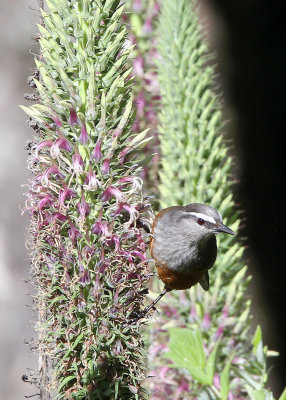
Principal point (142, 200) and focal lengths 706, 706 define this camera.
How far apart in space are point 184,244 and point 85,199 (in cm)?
66

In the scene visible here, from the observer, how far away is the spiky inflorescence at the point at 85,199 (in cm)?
165

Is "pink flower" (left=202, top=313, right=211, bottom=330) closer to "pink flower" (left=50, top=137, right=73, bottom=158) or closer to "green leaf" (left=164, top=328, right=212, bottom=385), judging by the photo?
"pink flower" (left=50, top=137, right=73, bottom=158)

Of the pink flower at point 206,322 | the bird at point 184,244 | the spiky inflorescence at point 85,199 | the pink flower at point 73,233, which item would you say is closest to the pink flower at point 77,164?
the spiky inflorescence at point 85,199

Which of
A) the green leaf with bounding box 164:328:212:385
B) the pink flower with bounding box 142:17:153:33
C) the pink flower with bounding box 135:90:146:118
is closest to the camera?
the green leaf with bounding box 164:328:212:385

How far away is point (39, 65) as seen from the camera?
1658mm

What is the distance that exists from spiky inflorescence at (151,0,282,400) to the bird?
0.65 m

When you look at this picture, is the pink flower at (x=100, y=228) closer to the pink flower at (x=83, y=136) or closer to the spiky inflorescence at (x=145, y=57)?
the pink flower at (x=83, y=136)

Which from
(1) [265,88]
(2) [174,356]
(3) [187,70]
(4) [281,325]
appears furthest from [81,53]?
(1) [265,88]

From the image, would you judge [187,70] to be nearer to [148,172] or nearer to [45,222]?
[148,172]

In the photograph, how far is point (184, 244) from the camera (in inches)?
89.7

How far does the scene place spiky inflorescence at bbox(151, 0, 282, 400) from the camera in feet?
10.0

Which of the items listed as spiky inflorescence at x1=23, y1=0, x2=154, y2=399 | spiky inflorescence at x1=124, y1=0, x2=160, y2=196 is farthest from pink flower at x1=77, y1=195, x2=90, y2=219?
spiky inflorescence at x1=124, y1=0, x2=160, y2=196

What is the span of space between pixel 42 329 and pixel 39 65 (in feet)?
2.07

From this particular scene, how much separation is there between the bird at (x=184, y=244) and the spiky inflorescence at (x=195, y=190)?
2.14 ft
